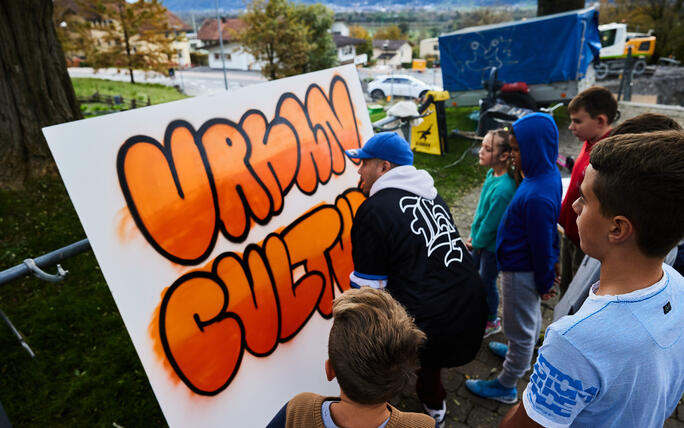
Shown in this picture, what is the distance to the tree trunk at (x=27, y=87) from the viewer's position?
4.36 metres

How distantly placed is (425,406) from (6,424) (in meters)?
1.97

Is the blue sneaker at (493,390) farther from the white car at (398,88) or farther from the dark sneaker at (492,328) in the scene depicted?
the white car at (398,88)

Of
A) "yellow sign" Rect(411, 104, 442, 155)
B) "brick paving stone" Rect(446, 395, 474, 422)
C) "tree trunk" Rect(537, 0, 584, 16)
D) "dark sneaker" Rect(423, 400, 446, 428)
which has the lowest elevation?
"brick paving stone" Rect(446, 395, 474, 422)

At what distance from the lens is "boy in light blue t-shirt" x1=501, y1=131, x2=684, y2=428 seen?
0.96 m

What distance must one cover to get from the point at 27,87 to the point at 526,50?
10.3 meters

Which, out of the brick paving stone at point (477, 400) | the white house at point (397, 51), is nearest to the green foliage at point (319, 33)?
the white house at point (397, 51)

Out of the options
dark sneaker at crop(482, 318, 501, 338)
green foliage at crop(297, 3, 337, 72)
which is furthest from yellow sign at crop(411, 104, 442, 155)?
green foliage at crop(297, 3, 337, 72)

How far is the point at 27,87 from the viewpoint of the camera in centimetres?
452

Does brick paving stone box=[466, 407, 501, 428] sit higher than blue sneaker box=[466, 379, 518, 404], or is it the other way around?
blue sneaker box=[466, 379, 518, 404]

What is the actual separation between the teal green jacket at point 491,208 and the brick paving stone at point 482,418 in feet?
3.48

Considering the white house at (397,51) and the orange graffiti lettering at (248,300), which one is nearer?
the orange graffiti lettering at (248,300)

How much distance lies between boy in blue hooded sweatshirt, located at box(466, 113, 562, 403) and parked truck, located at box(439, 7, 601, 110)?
8252 millimetres

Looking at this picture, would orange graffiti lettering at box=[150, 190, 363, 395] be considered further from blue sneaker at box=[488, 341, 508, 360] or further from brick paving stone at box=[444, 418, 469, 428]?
blue sneaker at box=[488, 341, 508, 360]

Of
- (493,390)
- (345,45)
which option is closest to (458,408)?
(493,390)
